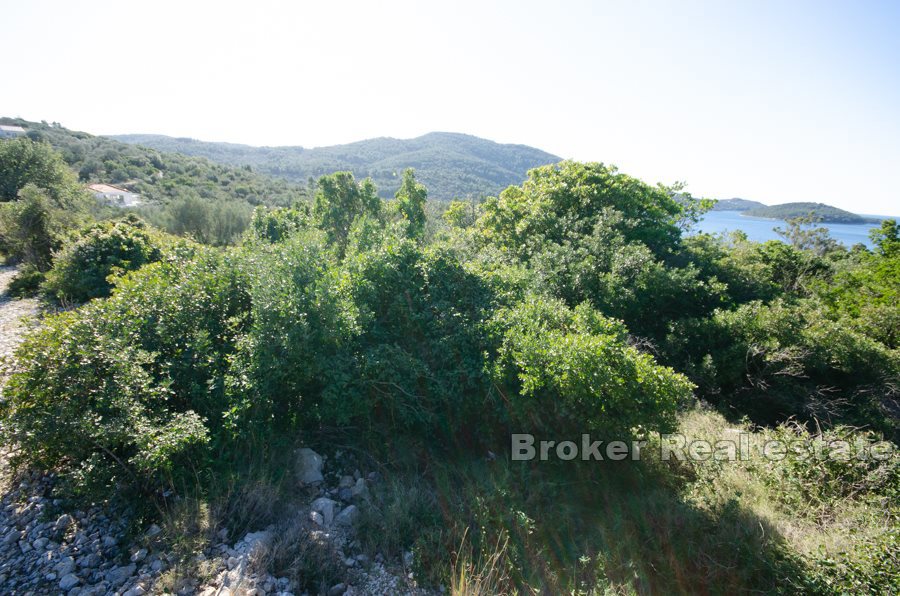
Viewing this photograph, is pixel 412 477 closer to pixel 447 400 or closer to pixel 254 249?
pixel 447 400

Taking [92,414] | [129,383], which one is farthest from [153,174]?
[92,414]

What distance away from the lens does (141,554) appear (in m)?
4.06

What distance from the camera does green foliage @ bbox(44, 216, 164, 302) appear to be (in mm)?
11297

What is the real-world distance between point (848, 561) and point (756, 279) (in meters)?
9.40

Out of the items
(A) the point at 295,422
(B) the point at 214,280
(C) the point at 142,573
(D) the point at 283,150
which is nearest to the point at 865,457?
(A) the point at 295,422

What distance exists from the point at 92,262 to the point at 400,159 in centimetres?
10527

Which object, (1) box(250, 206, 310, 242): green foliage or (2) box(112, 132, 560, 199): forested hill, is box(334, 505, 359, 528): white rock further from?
(2) box(112, 132, 560, 199): forested hill

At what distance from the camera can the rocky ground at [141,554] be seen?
3.79m

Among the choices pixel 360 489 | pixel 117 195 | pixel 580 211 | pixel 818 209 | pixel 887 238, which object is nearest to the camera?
pixel 360 489

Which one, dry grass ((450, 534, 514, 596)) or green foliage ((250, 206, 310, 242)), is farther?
green foliage ((250, 206, 310, 242))

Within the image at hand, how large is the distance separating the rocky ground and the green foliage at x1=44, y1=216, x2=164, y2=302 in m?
8.22

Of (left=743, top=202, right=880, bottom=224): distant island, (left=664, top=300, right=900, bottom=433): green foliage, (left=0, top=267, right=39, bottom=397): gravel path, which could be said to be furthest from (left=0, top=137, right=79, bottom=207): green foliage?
(left=743, top=202, right=880, bottom=224): distant island

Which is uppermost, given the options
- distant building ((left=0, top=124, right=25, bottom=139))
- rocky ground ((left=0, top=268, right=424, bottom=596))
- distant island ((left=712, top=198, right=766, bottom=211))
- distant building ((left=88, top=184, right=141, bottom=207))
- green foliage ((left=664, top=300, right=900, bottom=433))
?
distant island ((left=712, top=198, right=766, bottom=211))

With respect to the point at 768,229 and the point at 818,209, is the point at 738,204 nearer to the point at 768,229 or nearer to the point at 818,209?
the point at 768,229
